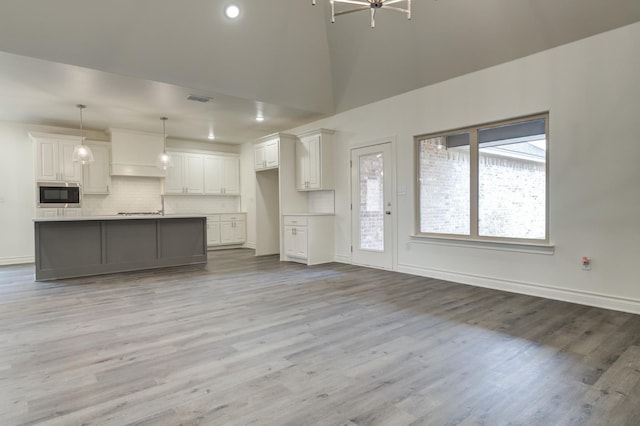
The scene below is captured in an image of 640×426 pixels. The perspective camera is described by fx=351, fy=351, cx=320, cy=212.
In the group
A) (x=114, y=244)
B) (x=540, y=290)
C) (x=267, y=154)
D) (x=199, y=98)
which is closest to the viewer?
(x=540, y=290)

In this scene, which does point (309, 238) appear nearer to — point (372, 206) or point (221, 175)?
point (372, 206)

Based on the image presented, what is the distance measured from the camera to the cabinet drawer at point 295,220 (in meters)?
6.32

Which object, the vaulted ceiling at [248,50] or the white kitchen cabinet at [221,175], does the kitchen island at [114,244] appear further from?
the white kitchen cabinet at [221,175]

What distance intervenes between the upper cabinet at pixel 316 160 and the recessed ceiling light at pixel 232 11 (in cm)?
243

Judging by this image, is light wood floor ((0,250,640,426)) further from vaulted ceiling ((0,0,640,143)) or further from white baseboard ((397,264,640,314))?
vaulted ceiling ((0,0,640,143))

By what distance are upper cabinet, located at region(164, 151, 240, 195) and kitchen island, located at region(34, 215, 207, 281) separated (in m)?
2.13

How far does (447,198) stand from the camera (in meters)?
4.93

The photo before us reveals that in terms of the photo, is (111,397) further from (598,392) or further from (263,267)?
(263,267)

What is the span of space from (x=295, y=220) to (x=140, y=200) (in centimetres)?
385

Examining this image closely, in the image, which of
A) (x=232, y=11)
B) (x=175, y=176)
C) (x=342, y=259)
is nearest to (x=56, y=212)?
(x=175, y=176)

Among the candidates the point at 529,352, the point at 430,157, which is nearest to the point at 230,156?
the point at 430,157

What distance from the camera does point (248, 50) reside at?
487 centimetres

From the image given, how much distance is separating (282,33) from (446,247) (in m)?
3.75

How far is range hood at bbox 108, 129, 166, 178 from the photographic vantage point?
713 centimetres
